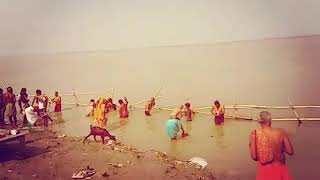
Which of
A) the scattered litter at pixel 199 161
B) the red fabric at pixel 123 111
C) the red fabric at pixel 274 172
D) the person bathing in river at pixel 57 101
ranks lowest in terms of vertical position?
the scattered litter at pixel 199 161

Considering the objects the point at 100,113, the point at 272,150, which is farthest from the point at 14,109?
the point at 272,150

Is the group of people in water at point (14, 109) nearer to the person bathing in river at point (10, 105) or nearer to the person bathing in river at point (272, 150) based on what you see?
the person bathing in river at point (10, 105)

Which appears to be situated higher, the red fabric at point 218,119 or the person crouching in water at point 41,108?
the person crouching in water at point 41,108

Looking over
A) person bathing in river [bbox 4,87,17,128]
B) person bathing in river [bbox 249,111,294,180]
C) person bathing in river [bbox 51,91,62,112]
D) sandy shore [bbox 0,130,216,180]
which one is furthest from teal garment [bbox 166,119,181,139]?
person bathing in river [bbox 51,91,62,112]

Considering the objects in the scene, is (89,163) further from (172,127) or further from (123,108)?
(123,108)

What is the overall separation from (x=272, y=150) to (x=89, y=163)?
10.1ft

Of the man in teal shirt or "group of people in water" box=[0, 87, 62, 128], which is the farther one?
"group of people in water" box=[0, 87, 62, 128]

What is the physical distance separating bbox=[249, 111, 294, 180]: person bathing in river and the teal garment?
4007 mm

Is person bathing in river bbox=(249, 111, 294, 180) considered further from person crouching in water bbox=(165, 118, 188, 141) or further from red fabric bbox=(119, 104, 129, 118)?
red fabric bbox=(119, 104, 129, 118)

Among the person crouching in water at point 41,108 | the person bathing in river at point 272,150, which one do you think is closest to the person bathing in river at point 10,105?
the person crouching in water at point 41,108

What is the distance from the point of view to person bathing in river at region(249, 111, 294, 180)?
13.4 ft

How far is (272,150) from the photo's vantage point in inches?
161

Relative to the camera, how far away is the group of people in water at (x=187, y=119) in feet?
13.4

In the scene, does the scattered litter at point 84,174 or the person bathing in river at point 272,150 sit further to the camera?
the scattered litter at point 84,174
